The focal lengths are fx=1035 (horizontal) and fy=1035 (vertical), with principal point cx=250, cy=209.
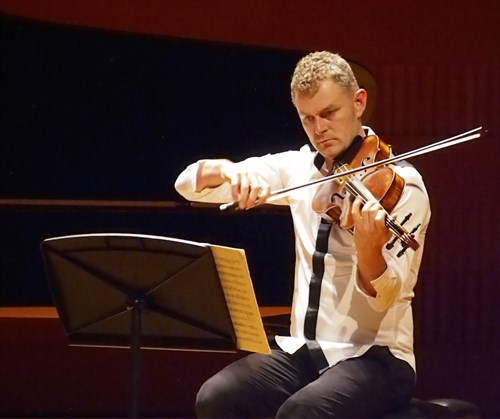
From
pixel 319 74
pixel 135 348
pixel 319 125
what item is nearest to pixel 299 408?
pixel 135 348

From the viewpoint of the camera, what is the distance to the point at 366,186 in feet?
7.92

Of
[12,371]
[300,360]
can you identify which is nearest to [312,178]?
[300,360]

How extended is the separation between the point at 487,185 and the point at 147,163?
1251mm

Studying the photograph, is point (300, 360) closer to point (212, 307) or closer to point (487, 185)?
point (212, 307)

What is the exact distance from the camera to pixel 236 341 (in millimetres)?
2338

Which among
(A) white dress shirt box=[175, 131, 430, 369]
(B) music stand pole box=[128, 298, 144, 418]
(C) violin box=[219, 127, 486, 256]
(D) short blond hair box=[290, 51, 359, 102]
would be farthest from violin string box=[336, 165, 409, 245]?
(B) music stand pole box=[128, 298, 144, 418]

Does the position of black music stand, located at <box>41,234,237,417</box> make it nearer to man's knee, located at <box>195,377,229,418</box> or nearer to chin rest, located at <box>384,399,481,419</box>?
man's knee, located at <box>195,377,229,418</box>

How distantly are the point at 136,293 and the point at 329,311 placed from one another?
49cm

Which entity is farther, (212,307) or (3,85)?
(3,85)

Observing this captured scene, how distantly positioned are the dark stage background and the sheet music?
136cm

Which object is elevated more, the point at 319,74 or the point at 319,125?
the point at 319,74

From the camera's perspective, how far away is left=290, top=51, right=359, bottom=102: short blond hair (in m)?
2.57

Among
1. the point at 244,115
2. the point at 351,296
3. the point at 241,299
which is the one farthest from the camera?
the point at 244,115

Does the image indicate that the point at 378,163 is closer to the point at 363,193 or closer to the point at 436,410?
the point at 363,193
